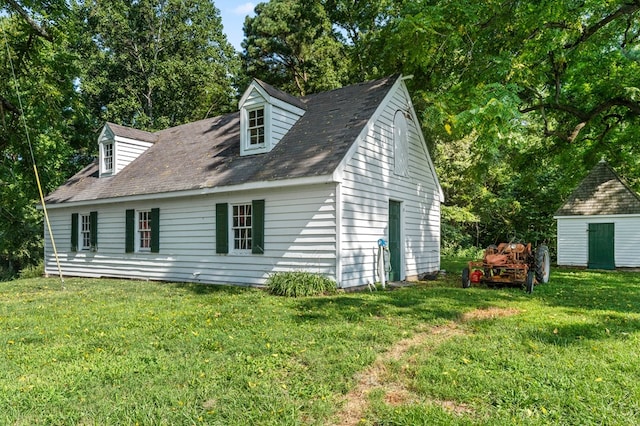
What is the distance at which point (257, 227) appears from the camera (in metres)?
10.8

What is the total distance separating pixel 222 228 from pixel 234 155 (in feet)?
8.23

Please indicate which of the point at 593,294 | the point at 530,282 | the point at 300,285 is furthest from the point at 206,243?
the point at 593,294

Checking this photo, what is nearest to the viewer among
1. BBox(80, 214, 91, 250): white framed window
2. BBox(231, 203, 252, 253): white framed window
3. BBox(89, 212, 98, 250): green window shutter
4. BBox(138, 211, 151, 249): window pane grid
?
BBox(231, 203, 252, 253): white framed window

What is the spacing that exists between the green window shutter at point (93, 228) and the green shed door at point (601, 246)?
19172mm

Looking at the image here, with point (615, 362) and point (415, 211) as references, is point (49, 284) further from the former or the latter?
point (615, 362)

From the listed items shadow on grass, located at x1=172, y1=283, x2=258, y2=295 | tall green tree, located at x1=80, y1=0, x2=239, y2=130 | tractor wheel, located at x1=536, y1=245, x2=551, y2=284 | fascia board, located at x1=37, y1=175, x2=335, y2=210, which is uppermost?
tall green tree, located at x1=80, y1=0, x2=239, y2=130

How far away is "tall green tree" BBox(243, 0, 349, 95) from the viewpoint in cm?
2480

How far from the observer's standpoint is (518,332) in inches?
226

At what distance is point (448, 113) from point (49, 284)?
1267 centimetres

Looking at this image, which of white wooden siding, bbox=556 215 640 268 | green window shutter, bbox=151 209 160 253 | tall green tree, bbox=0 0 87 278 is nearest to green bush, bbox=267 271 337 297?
green window shutter, bbox=151 209 160 253

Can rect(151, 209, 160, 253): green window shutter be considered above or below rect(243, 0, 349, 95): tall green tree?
below

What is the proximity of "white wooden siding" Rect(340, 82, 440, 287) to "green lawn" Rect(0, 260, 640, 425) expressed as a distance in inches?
85.5

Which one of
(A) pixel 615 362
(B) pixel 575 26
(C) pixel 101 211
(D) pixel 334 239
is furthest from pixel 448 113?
(C) pixel 101 211

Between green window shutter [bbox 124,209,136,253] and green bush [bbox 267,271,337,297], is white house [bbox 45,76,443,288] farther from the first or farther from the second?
green bush [bbox 267,271,337,297]
